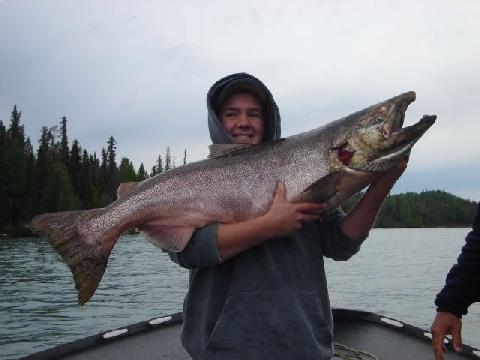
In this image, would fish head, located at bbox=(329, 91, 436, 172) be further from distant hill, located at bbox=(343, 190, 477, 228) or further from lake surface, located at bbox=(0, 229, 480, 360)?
distant hill, located at bbox=(343, 190, 477, 228)

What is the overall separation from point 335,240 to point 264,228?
0.49 meters

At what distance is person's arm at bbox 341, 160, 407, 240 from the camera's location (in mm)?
2879

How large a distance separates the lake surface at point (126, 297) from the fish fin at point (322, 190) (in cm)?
899

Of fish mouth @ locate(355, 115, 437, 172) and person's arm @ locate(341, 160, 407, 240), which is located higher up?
fish mouth @ locate(355, 115, 437, 172)

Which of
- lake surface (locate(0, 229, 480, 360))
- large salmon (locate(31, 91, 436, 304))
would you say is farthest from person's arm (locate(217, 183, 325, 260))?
lake surface (locate(0, 229, 480, 360))

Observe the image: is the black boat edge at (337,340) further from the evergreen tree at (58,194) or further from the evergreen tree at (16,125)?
the evergreen tree at (16,125)

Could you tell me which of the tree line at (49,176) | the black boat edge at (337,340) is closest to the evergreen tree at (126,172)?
the tree line at (49,176)

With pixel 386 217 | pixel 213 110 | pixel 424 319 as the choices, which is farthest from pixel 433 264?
pixel 386 217

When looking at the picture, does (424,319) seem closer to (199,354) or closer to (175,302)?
(175,302)

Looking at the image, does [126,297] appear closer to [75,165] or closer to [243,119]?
[243,119]

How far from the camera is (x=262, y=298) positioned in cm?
270

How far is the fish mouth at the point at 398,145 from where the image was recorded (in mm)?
2621

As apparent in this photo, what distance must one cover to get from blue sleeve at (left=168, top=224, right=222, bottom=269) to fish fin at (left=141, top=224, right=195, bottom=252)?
0.10ft

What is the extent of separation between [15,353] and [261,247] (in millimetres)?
9149
